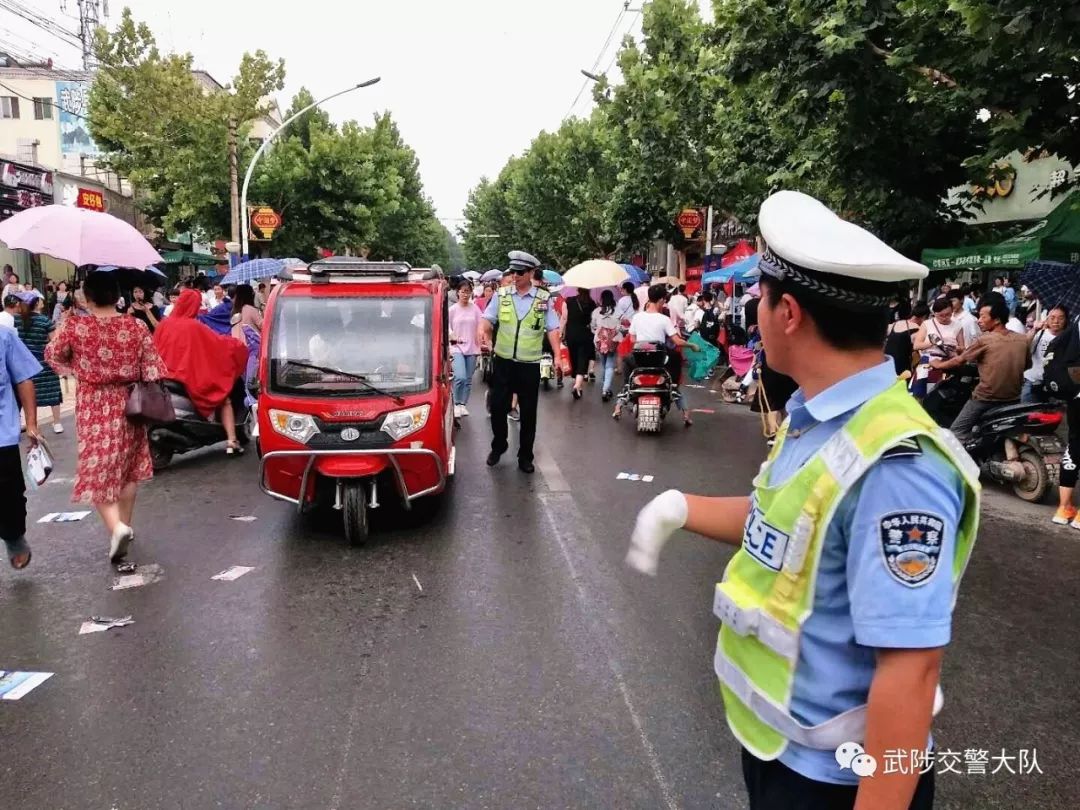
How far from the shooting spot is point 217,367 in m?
8.41

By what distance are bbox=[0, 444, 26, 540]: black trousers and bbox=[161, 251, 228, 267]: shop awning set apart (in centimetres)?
2666

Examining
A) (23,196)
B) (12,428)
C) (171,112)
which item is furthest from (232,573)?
(23,196)

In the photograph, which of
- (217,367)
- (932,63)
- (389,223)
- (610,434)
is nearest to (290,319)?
(217,367)

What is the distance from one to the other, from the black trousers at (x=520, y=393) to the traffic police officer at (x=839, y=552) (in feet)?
19.8

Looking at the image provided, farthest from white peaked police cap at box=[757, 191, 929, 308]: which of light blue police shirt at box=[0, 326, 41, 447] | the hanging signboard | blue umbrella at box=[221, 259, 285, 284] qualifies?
the hanging signboard

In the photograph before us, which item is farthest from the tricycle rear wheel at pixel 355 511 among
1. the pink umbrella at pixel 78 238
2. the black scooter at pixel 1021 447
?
the black scooter at pixel 1021 447

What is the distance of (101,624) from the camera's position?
4383 millimetres

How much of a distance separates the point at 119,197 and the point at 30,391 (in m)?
34.4

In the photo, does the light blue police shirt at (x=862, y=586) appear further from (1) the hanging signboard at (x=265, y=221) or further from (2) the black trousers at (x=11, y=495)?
(1) the hanging signboard at (x=265, y=221)

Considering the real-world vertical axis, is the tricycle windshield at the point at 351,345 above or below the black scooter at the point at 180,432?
above

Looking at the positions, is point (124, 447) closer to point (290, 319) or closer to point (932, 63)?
point (290, 319)

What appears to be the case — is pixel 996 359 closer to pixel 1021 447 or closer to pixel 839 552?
pixel 1021 447

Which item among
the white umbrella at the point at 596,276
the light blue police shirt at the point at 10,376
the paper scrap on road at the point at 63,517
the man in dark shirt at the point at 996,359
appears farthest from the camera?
the white umbrella at the point at 596,276

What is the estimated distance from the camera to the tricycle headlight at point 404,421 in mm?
5660
